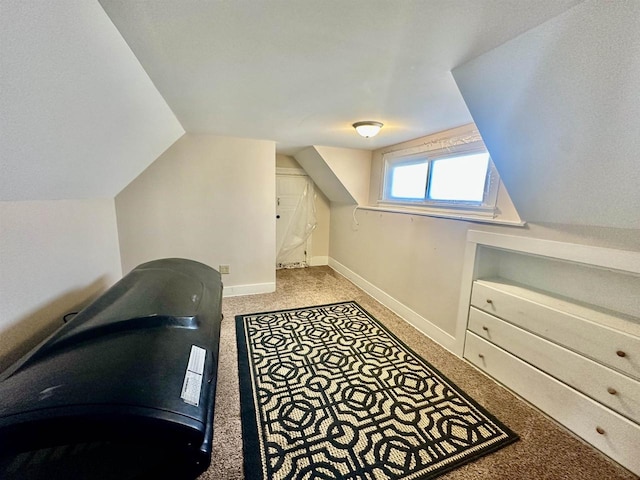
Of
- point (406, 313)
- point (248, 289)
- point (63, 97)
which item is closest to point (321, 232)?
point (248, 289)

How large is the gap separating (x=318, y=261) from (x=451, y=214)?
305 cm

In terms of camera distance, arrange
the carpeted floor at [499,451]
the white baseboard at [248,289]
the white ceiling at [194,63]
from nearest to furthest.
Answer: the white ceiling at [194,63] < the carpeted floor at [499,451] < the white baseboard at [248,289]

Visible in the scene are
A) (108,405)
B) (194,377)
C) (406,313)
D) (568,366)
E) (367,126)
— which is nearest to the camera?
(108,405)

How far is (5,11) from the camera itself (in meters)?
0.66

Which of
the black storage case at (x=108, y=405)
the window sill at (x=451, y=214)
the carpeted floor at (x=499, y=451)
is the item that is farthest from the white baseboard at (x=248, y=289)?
the black storage case at (x=108, y=405)

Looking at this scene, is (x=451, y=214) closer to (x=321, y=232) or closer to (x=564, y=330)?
(x=564, y=330)

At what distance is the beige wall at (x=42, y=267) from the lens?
1.14 m

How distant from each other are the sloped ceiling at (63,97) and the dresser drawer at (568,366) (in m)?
2.79

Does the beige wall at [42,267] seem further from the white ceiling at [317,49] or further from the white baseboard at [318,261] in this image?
the white baseboard at [318,261]

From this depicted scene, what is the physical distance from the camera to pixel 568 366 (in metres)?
1.60

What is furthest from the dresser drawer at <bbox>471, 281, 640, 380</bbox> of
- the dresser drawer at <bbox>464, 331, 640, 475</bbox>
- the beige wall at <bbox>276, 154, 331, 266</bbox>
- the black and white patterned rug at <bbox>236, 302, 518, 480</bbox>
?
the beige wall at <bbox>276, 154, 331, 266</bbox>

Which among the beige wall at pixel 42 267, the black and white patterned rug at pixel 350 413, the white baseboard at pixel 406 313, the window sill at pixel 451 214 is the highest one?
the window sill at pixel 451 214

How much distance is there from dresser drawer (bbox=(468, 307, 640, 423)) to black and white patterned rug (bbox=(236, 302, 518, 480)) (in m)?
0.50

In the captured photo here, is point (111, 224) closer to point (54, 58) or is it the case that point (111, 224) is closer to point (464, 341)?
point (54, 58)
